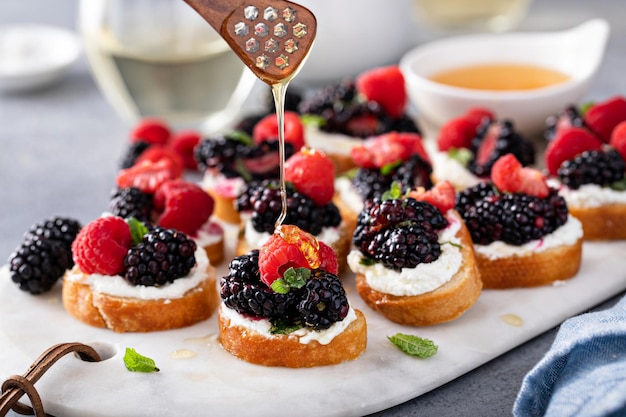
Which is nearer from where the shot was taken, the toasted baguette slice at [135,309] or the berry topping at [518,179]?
the toasted baguette slice at [135,309]

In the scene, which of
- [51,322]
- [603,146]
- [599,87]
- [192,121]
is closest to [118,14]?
[192,121]

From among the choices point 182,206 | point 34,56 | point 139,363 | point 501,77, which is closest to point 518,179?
point 182,206

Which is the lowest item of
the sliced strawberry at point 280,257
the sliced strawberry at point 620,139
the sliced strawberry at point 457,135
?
the sliced strawberry at point 457,135

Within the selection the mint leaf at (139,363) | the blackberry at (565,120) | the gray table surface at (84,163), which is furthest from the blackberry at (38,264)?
the blackberry at (565,120)

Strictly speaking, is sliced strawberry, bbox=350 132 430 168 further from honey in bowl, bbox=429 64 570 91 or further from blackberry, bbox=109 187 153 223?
honey in bowl, bbox=429 64 570 91

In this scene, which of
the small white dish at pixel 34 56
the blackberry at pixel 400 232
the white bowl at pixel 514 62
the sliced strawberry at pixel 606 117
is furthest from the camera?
the small white dish at pixel 34 56

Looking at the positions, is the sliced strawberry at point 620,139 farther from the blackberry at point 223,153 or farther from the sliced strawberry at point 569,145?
the blackberry at point 223,153

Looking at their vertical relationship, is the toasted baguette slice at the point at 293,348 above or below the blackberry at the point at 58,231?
below
